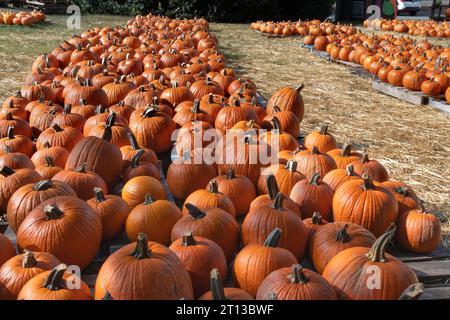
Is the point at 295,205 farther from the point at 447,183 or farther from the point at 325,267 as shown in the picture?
the point at 447,183

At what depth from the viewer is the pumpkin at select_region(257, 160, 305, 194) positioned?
10.6 feet

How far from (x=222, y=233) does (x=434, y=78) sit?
625cm

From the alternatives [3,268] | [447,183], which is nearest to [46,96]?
[3,268]

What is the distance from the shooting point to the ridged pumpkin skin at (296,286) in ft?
6.55

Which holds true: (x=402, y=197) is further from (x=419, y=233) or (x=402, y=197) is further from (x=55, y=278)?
(x=55, y=278)

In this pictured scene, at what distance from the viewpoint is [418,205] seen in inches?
122

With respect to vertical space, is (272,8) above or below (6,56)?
above

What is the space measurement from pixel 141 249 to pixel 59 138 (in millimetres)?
1994

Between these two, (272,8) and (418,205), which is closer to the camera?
(418,205)

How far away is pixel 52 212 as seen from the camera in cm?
251

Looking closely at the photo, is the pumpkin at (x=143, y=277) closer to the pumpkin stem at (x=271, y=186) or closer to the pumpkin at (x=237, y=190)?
the pumpkin stem at (x=271, y=186)

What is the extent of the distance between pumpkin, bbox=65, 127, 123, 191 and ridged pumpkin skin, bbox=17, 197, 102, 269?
0.69 meters

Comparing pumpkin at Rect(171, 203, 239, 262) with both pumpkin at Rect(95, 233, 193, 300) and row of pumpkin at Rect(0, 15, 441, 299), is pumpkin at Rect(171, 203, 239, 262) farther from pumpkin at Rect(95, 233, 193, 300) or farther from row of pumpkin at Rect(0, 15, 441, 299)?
pumpkin at Rect(95, 233, 193, 300)

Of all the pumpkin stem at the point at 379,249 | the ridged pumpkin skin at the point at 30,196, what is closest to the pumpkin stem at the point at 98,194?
the ridged pumpkin skin at the point at 30,196
